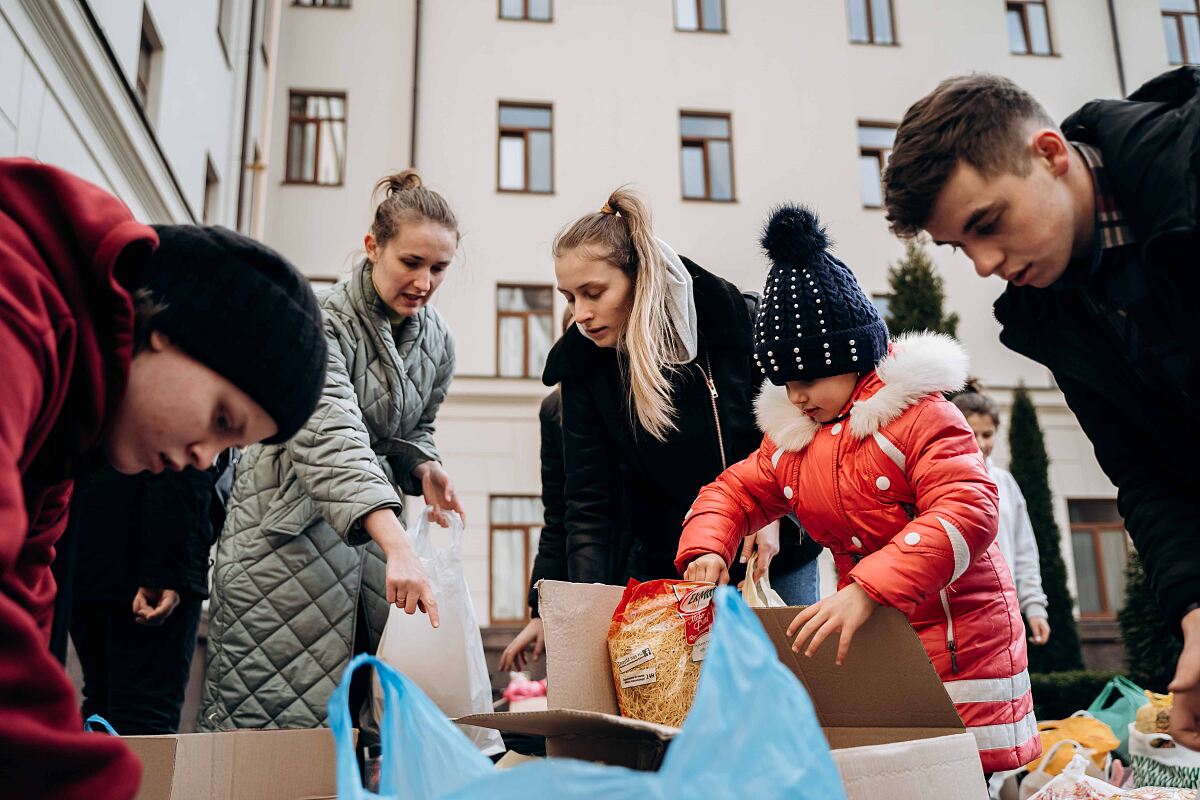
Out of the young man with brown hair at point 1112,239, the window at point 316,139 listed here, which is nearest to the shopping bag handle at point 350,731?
the young man with brown hair at point 1112,239

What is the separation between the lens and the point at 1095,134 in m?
1.73

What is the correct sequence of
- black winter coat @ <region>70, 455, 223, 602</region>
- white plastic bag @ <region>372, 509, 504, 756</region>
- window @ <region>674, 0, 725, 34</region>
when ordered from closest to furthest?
white plastic bag @ <region>372, 509, 504, 756</region> → black winter coat @ <region>70, 455, 223, 602</region> → window @ <region>674, 0, 725, 34</region>

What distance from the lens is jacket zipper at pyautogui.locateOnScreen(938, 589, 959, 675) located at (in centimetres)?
201

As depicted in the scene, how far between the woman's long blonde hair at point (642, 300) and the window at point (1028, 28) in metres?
14.0

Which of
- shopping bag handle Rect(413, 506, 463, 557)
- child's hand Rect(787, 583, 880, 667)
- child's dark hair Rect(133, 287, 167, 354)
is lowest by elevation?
child's hand Rect(787, 583, 880, 667)

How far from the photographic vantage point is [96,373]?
1.24m

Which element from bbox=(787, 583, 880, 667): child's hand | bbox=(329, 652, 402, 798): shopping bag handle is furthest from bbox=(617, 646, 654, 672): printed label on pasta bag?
bbox=(329, 652, 402, 798): shopping bag handle

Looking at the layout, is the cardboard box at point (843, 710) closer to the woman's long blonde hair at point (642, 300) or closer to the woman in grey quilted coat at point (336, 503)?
the woman in grey quilted coat at point (336, 503)

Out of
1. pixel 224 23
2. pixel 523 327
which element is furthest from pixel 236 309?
pixel 523 327

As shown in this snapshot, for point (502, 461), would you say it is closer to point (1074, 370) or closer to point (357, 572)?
point (357, 572)

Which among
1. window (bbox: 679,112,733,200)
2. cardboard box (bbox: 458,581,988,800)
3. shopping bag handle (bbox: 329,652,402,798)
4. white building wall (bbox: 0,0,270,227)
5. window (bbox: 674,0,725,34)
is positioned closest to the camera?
shopping bag handle (bbox: 329,652,402,798)

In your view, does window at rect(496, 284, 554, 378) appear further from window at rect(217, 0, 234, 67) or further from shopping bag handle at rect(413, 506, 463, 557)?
shopping bag handle at rect(413, 506, 463, 557)

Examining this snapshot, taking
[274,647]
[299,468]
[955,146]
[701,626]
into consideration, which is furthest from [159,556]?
[955,146]

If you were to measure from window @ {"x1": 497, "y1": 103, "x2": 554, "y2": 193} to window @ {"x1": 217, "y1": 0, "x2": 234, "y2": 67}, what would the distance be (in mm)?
3914
